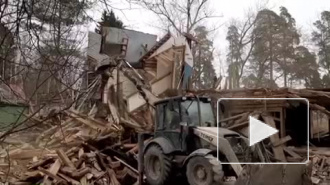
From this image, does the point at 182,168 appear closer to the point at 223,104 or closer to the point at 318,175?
the point at 318,175

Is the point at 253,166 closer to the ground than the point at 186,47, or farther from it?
closer to the ground

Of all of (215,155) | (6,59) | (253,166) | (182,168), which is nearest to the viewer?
(6,59)

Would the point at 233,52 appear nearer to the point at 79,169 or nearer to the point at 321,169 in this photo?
the point at 321,169

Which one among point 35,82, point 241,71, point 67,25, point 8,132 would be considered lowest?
point 8,132

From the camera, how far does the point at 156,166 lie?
1013 centimetres

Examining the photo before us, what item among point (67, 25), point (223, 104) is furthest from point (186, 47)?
point (67, 25)

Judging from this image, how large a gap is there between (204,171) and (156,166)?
1.98 meters

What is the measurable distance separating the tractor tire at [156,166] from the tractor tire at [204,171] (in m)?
0.80

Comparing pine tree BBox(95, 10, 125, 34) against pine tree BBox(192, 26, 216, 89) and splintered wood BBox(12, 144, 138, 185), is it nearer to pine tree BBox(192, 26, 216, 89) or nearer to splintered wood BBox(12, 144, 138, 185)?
splintered wood BBox(12, 144, 138, 185)

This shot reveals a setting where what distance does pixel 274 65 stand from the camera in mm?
18938

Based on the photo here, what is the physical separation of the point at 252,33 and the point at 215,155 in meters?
15.8

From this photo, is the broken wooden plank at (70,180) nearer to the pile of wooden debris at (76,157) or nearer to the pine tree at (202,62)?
the pile of wooden debris at (76,157)
